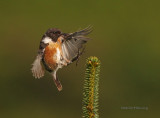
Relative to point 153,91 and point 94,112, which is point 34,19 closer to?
point 153,91

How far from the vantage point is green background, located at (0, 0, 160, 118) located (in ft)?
28.1

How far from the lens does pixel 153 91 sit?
8914 millimetres

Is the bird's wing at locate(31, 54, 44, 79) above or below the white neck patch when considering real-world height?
below

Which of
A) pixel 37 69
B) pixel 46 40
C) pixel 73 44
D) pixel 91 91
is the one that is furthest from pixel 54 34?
pixel 91 91

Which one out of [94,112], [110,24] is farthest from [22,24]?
[94,112]

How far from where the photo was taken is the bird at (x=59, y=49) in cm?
480

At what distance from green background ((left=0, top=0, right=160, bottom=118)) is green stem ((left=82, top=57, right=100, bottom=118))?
4.21 meters

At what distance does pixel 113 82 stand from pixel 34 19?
11.1 feet

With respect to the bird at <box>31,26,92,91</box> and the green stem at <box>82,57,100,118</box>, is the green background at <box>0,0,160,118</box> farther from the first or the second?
the green stem at <box>82,57,100,118</box>

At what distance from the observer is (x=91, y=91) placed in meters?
3.75

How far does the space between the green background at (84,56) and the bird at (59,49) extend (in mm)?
3239

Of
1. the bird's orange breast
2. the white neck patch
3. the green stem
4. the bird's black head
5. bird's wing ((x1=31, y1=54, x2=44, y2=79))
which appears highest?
the bird's black head

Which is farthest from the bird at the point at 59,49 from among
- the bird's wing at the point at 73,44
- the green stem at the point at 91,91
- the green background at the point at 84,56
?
the green background at the point at 84,56

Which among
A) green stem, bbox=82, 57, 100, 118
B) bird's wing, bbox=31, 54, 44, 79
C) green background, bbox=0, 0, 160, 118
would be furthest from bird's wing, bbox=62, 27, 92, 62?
green background, bbox=0, 0, 160, 118
